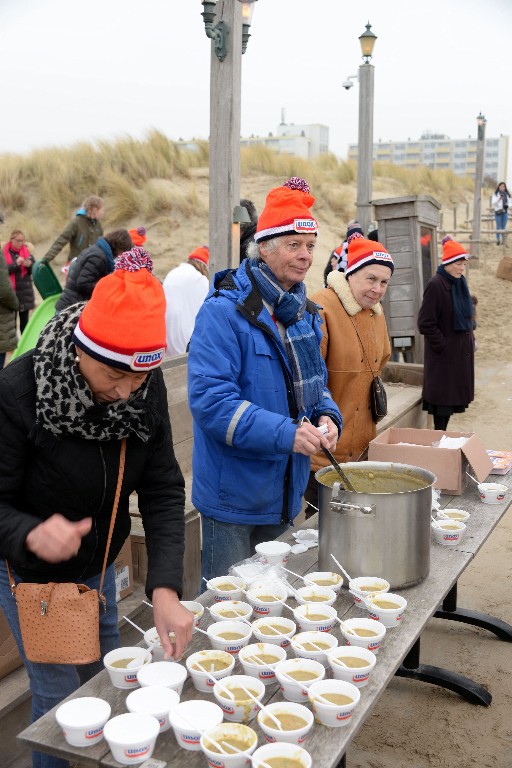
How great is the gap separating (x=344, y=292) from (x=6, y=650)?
7.54ft

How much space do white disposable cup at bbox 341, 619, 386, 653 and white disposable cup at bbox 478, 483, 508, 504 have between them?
1298 millimetres

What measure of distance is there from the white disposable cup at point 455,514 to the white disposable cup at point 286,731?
4.59 ft

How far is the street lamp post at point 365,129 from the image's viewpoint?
31.4 ft

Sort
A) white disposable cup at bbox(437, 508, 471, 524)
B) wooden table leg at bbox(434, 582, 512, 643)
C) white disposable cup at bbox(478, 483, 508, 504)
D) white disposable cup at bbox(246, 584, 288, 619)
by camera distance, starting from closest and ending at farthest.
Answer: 1. white disposable cup at bbox(246, 584, 288, 619)
2. white disposable cup at bbox(437, 508, 471, 524)
3. white disposable cup at bbox(478, 483, 508, 504)
4. wooden table leg at bbox(434, 582, 512, 643)

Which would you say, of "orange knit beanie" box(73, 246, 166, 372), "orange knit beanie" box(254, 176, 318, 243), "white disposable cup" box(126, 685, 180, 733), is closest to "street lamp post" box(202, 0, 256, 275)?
"orange knit beanie" box(254, 176, 318, 243)

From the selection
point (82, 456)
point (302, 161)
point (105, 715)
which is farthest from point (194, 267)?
point (302, 161)

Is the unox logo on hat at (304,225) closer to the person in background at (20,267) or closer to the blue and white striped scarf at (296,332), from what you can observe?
the blue and white striped scarf at (296,332)

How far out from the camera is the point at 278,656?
6.31 feet

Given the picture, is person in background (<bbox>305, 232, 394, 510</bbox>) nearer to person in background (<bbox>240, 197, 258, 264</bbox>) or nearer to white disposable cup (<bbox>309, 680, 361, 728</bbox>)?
person in background (<bbox>240, 197, 258, 264</bbox>)

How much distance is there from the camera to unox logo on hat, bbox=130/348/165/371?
1850 millimetres

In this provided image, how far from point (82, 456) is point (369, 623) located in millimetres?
895

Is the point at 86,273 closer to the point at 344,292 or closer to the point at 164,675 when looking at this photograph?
the point at 344,292

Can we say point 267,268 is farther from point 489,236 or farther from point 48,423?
point 489,236

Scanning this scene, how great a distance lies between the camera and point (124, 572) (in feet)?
11.7
